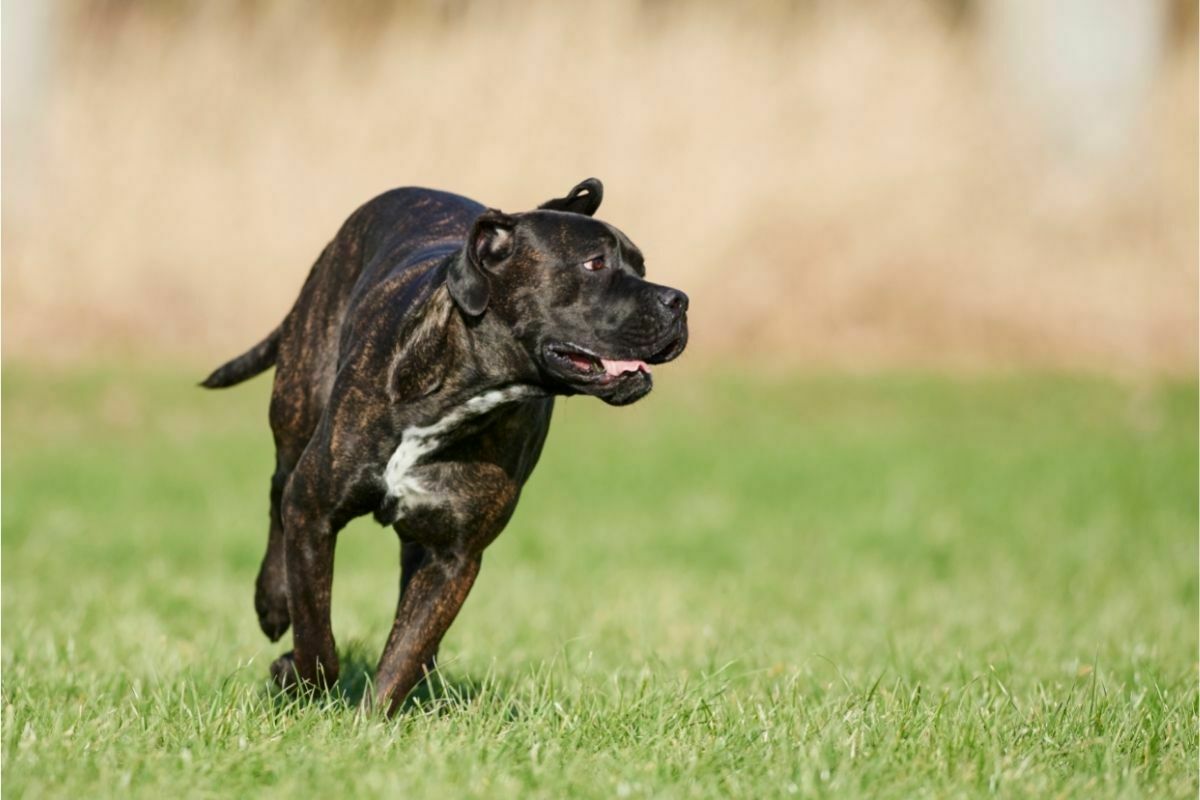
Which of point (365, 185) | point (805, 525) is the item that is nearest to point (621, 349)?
point (805, 525)

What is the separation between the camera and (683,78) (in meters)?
16.2

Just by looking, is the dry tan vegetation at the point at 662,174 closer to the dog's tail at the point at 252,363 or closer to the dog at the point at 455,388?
the dog's tail at the point at 252,363

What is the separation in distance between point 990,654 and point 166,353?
9.97 m

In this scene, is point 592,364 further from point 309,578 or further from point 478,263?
point 309,578

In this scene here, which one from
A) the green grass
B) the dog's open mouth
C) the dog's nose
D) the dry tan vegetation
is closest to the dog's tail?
the green grass

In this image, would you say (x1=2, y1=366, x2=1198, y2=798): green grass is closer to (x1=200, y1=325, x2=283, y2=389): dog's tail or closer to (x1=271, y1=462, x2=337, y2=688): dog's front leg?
(x1=271, y1=462, x2=337, y2=688): dog's front leg

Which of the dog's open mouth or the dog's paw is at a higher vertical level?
the dog's open mouth

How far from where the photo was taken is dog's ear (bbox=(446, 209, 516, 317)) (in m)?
5.16

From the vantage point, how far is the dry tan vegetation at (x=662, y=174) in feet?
51.5

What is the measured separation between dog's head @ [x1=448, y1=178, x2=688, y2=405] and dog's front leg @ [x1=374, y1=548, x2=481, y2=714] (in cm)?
69

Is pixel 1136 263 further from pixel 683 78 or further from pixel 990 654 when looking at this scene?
pixel 990 654

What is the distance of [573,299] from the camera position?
5184 mm

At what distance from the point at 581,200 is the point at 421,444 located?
933 mm

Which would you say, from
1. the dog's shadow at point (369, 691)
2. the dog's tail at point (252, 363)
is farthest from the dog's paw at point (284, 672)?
the dog's tail at point (252, 363)
